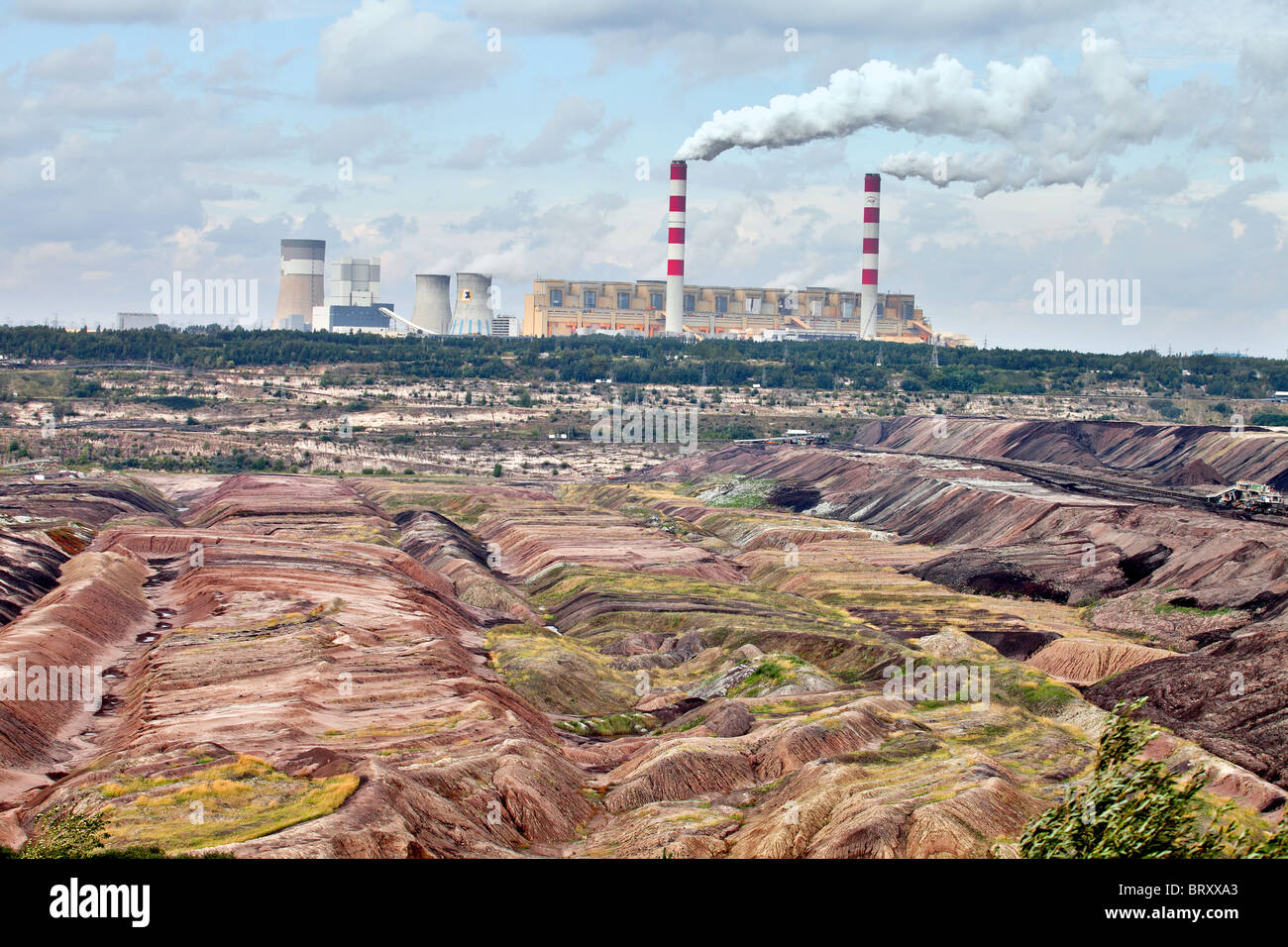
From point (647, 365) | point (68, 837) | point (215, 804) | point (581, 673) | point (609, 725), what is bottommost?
point (609, 725)

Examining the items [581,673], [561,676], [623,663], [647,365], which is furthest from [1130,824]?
[647,365]

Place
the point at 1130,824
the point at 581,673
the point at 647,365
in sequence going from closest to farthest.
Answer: the point at 1130,824 < the point at 581,673 < the point at 647,365

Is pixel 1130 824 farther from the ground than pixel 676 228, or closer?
closer

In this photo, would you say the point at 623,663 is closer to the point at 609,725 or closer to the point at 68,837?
the point at 609,725

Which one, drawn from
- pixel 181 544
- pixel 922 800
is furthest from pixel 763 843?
pixel 181 544

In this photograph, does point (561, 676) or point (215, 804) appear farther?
point (561, 676)

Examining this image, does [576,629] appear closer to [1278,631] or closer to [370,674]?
[370,674]
